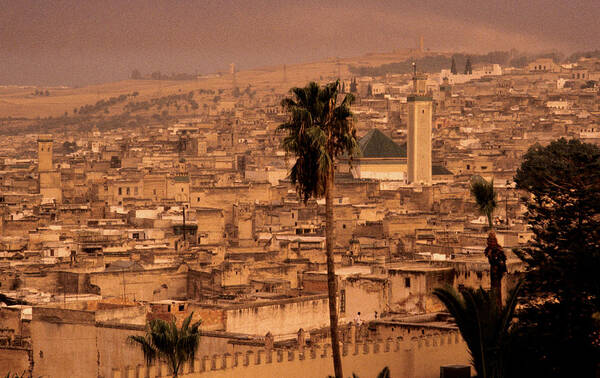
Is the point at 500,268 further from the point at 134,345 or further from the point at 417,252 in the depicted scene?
the point at 417,252

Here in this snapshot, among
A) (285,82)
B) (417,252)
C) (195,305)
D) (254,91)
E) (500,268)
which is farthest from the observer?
(285,82)

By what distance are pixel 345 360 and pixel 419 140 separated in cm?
5363

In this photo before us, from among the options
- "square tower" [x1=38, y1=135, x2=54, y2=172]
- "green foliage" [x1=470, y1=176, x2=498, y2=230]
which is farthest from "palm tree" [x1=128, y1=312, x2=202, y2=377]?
"square tower" [x1=38, y1=135, x2=54, y2=172]

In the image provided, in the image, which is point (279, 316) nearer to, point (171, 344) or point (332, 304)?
point (171, 344)

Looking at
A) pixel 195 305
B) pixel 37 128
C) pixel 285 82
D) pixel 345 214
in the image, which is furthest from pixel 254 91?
pixel 195 305

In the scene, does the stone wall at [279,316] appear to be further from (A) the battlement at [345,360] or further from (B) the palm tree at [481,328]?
(B) the palm tree at [481,328]

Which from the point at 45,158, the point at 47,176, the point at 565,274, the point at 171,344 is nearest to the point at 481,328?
the point at 565,274

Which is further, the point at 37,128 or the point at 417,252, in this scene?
the point at 37,128

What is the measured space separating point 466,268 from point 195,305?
5506 millimetres

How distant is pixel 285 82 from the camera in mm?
188625

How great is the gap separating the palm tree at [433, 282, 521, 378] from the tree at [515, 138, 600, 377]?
661 millimetres

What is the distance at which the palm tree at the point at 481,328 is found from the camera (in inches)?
734

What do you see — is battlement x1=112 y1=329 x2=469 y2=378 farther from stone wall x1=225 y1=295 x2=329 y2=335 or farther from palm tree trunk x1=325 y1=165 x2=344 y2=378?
stone wall x1=225 y1=295 x2=329 y2=335

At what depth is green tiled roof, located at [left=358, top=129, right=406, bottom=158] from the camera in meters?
75.3
